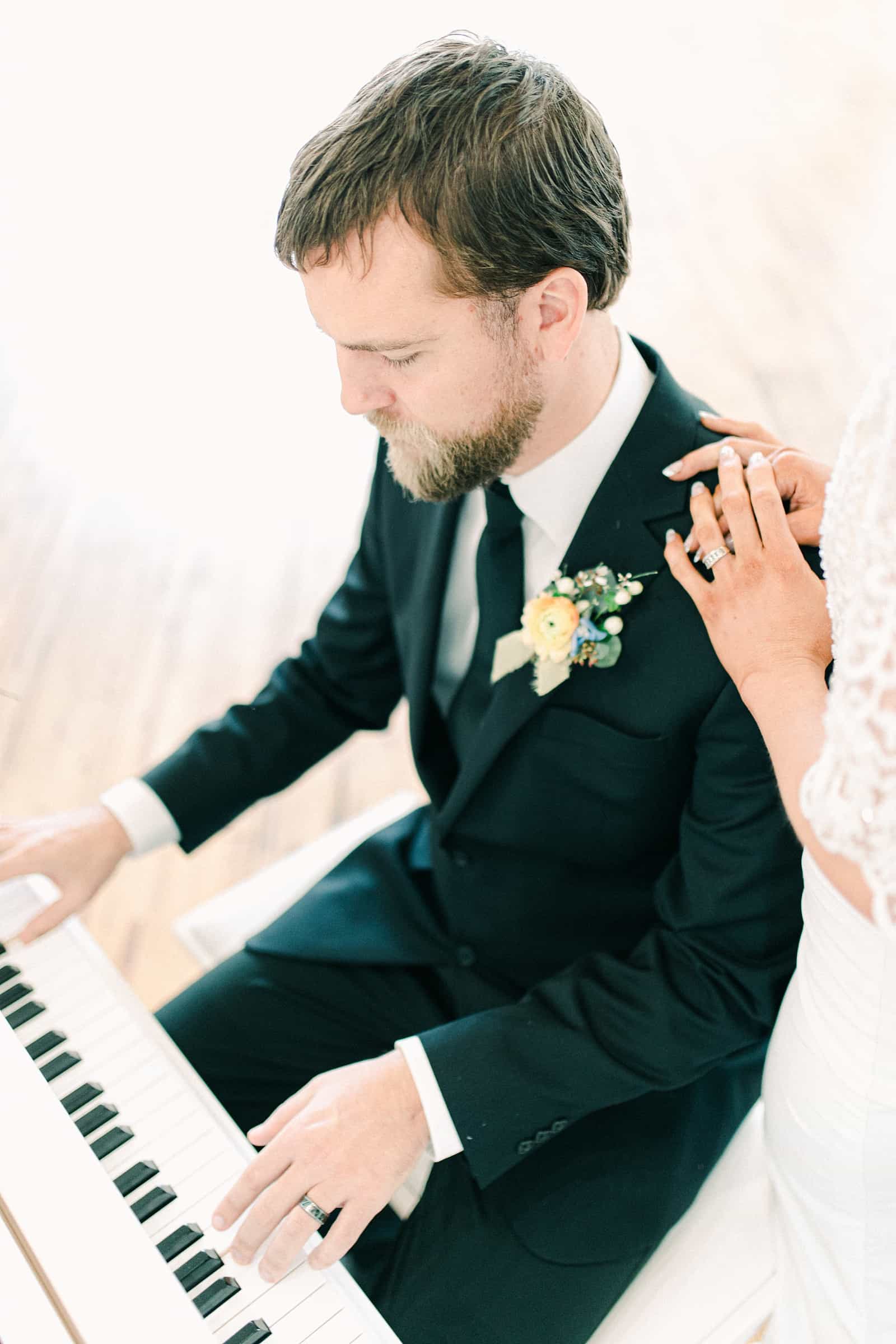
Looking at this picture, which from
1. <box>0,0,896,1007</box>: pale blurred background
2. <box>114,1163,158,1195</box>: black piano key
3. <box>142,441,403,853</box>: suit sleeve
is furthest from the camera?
<box>0,0,896,1007</box>: pale blurred background

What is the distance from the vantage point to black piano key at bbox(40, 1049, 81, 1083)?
1245mm

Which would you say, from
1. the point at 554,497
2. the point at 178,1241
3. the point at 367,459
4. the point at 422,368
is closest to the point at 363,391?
the point at 422,368

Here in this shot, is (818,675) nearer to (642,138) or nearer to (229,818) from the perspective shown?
(229,818)

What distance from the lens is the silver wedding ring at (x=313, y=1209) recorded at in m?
1.14

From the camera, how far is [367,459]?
365cm

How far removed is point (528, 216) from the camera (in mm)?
1243

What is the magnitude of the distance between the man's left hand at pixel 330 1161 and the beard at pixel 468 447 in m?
0.65

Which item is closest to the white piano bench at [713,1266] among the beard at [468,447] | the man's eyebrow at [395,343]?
the beard at [468,447]

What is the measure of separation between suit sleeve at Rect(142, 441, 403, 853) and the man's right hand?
0.10m

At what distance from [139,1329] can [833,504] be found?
0.92 metres

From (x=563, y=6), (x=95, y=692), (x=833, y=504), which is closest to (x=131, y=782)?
(x=833, y=504)

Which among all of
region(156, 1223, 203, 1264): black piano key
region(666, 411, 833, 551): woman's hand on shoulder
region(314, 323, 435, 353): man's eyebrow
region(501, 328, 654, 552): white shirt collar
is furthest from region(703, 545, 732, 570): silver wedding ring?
region(156, 1223, 203, 1264): black piano key

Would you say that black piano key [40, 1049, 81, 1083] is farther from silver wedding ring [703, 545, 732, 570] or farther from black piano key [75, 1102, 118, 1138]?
silver wedding ring [703, 545, 732, 570]

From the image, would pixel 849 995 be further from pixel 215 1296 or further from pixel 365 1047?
pixel 365 1047
